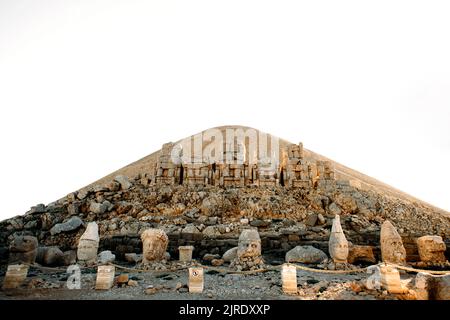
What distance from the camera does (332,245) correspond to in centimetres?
1114

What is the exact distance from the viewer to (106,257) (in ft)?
40.3

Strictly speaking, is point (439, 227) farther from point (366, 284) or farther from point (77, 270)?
point (77, 270)

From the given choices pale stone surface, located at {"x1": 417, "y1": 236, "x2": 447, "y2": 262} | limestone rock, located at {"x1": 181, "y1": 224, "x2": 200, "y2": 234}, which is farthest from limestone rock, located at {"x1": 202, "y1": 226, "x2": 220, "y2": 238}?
pale stone surface, located at {"x1": 417, "y1": 236, "x2": 447, "y2": 262}

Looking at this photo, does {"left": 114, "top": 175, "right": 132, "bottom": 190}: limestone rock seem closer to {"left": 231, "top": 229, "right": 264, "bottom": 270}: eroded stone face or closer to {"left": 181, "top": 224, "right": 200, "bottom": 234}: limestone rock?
{"left": 181, "top": 224, "right": 200, "bottom": 234}: limestone rock

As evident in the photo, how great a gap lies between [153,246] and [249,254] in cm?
335

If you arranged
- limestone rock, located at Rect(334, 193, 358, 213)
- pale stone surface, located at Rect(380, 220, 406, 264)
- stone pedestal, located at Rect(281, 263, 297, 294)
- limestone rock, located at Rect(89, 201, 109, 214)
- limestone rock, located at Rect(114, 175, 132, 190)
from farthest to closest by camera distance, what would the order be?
limestone rock, located at Rect(114, 175, 132, 190), limestone rock, located at Rect(334, 193, 358, 213), limestone rock, located at Rect(89, 201, 109, 214), pale stone surface, located at Rect(380, 220, 406, 264), stone pedestal, located at Rect(281, 263, 297, 294)

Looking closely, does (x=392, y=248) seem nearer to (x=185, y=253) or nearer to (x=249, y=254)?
(x=249, y=254)

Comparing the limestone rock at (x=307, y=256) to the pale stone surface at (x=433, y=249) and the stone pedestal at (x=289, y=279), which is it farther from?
the stone pedestal at (x=289, y=279)

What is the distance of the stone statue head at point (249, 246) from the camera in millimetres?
10828

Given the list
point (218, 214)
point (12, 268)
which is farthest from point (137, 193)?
point (12, 268)

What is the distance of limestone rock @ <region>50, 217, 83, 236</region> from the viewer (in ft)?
48.9

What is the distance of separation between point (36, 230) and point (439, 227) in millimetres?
21539

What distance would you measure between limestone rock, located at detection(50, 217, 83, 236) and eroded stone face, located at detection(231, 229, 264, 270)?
8.51 meters

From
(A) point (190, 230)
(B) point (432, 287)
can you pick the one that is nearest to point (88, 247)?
(A) point (190, 230)
